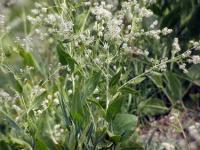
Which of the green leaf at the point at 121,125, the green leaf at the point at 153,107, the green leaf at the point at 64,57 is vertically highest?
the green leaf at the point at 64,57

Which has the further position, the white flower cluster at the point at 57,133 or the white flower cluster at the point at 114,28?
the white flower cluster at the point at 57,133

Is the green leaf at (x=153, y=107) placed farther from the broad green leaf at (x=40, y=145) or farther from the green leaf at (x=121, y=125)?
the broad green leaf at (x=40, y=145)

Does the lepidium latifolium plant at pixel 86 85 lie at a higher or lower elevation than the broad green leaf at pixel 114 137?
higher

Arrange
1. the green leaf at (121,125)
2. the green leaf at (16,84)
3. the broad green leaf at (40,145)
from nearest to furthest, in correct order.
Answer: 1. the broad green leaf at (40,145)
2. the green leaf at (121,125)
3. the green leaf at (16,84)

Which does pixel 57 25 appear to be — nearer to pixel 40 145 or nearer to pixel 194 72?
pixel 40 145

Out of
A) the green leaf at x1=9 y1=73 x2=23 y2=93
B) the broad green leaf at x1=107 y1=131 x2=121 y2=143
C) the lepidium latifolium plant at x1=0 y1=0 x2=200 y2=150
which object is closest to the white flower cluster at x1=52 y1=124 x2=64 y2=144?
the lepidium latifolium plant at x1=0 y1=0 x2=200 y2=150

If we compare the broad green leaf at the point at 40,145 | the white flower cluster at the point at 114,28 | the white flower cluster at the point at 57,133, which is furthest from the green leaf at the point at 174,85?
the broad green leaf at the point at 40,145

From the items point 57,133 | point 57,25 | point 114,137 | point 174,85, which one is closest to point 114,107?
point 114,137

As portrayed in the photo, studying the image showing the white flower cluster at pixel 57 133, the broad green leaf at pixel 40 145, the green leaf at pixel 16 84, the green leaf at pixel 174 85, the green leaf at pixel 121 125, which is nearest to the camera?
the broad green leaf at pixel 40 145

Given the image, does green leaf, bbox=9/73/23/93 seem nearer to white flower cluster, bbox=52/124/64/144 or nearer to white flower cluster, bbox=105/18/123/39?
white flower cluster, bbox=52/124/64/144
